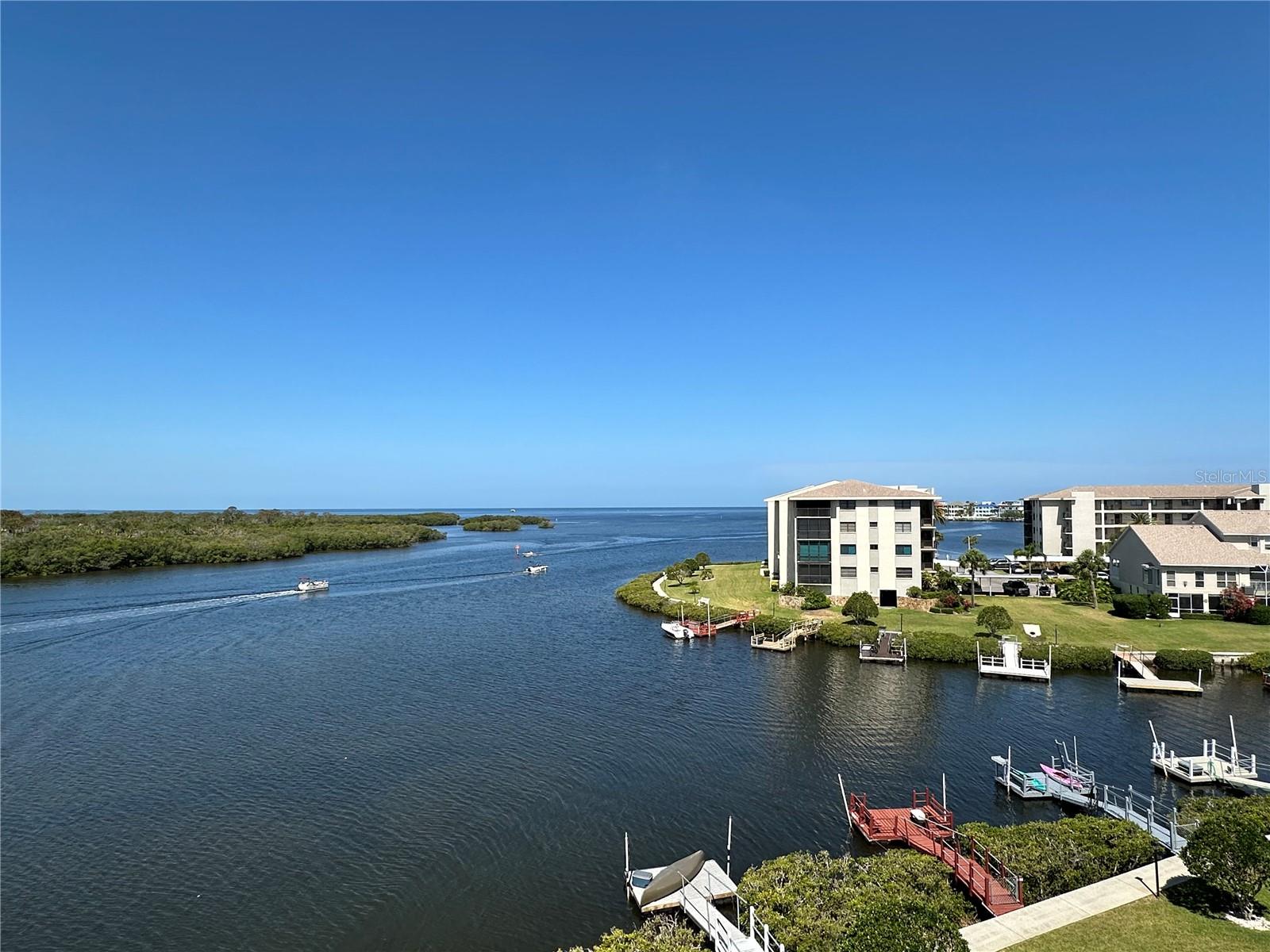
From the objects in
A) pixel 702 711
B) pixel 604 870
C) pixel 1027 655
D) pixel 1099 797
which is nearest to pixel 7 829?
pixel 604 870

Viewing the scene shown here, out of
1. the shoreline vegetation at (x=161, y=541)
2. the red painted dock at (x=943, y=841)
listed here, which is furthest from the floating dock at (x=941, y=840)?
the shoreline vegetation at (x=161, y=541)

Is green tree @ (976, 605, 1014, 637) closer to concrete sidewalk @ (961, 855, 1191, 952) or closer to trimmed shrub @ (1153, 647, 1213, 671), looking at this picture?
trimmed shrub @ (1153, 647, 1213, 671)

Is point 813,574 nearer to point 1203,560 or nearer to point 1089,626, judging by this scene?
point 1089,626

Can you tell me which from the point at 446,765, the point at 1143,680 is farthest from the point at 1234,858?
the point at 1143,680

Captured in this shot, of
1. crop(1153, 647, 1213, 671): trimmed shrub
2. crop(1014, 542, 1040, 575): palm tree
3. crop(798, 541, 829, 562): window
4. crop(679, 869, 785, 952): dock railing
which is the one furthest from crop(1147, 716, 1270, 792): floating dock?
crop(1014, 542, 1040, 575): palm tree

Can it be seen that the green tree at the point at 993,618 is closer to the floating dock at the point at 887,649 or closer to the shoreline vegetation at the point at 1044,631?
the shoreline vegetation at the point at 1044,631
